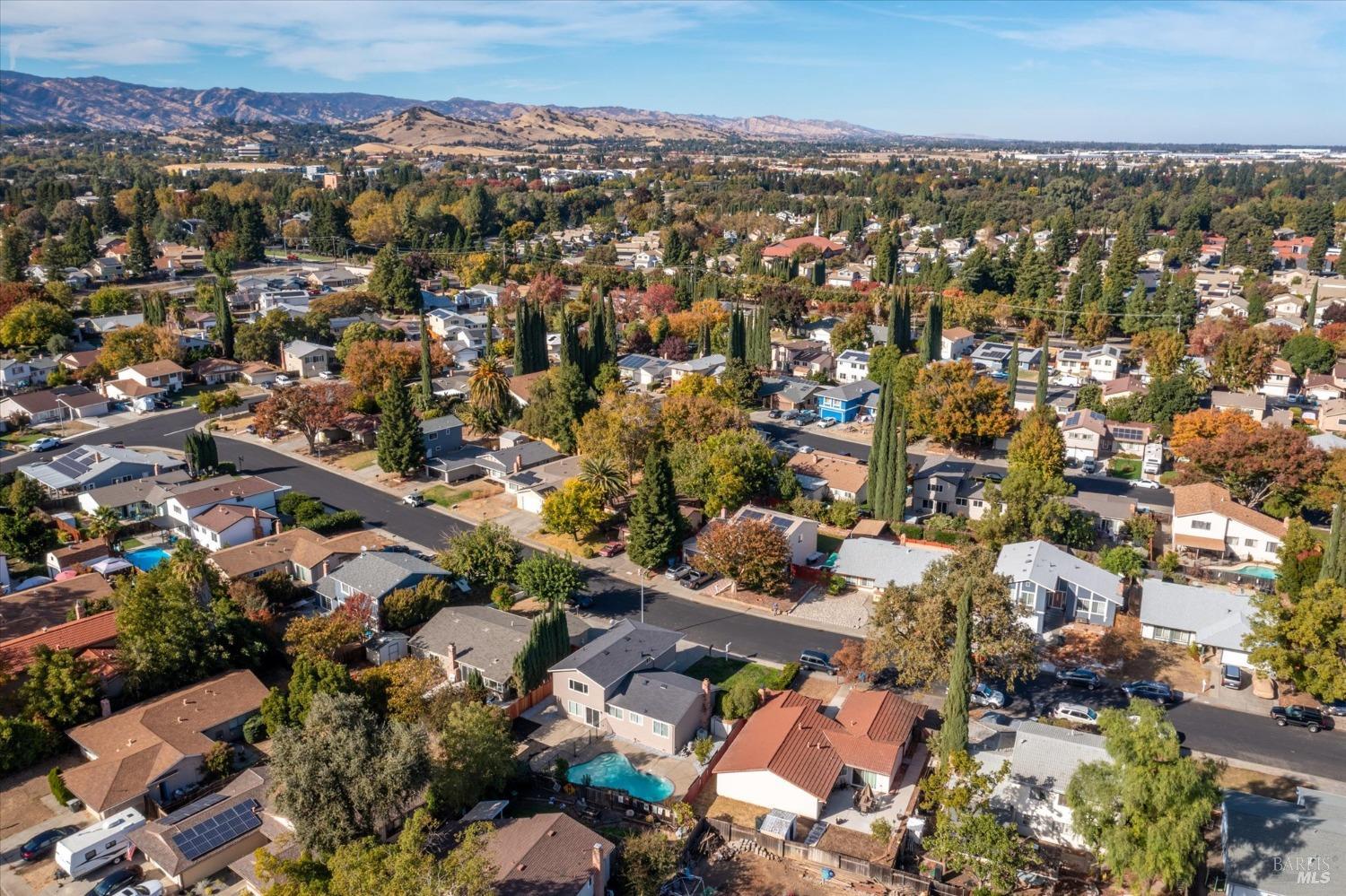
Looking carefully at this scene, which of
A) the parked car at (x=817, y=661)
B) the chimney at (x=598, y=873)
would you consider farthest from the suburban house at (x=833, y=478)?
the chimney at (x=598, y=873)

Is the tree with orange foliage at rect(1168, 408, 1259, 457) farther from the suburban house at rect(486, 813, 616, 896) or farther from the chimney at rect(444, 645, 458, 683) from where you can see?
the suburban house at rect(486, 813, 616, 896)

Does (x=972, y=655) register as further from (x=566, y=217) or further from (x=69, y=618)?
(x=566, y=217)

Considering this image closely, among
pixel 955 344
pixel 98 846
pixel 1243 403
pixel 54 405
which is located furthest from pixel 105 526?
pixel 1243 403

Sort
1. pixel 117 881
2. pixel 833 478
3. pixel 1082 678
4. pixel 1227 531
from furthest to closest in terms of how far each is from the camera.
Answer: pixel 833 478 → pixel 1227 531 → pixel 1082 678 → pixel 117 881

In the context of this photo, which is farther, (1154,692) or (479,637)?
(479,637)

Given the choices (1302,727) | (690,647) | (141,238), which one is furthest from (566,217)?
(1302,727)

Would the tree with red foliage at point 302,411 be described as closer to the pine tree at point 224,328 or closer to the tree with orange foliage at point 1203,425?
the pine tree at point 224,328

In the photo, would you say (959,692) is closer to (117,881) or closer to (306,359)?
(117,881)
